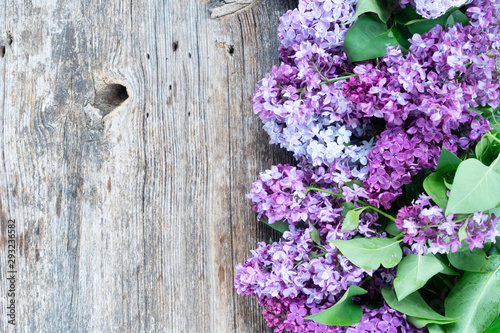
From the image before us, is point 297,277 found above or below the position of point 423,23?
below

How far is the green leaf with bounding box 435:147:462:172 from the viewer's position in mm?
819

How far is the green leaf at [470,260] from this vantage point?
0.87 metres

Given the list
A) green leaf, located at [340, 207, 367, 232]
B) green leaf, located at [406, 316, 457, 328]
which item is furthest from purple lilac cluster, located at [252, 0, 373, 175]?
green leaf, located at [406, 316, 457, 328]

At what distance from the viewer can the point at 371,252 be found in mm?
845

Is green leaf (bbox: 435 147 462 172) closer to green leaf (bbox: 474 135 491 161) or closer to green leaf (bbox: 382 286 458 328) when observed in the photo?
green leaf (bbox: 474 135 491 161)

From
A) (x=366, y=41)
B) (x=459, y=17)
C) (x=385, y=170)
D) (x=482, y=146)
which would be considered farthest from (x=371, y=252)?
(x=459, y=17)

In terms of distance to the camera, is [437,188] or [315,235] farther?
[315,235]

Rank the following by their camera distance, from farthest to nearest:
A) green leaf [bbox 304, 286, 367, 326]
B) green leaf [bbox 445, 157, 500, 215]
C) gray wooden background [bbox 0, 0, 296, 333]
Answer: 1. gray wooden background [bbox 0, 0, 296, 333]
2. green leaf [bbox 304, 286, 367, 326]
3. green leaf [bbox 445, 157, 500, 215]

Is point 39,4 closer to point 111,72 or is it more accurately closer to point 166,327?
point 111,72

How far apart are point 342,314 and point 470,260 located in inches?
11.3

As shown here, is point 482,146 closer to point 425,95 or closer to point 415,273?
point 425,95

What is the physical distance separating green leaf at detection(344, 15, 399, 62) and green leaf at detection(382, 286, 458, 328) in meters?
0.51

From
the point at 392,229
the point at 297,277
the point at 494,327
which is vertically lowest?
the point at 494,327

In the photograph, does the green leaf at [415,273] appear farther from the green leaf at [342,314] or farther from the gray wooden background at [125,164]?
the gray wooden background at [125,164]
